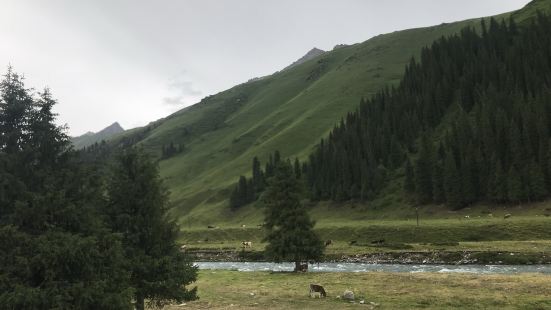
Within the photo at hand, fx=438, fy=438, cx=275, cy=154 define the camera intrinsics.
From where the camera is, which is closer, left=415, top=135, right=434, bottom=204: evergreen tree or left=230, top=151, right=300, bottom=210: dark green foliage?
left=415, top=135, right=434, bottom=204: evergreen tree

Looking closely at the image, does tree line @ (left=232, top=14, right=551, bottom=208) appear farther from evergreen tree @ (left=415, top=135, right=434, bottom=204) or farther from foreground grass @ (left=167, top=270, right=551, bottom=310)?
foreground grass @ (left=167, top=270, right=551, bottom=310)

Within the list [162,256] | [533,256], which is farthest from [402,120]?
[162,256]

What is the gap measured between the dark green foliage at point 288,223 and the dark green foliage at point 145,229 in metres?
28.9

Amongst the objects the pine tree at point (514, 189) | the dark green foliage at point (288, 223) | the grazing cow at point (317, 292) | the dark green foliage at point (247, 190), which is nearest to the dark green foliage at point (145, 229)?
the grazing cow at point (317, 292)

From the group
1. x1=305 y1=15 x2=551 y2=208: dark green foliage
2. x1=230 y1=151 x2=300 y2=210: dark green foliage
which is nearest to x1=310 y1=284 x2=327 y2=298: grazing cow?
x1=305 y1=15 x2=551 y2=208: dark green foliage

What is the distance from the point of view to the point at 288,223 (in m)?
56.2

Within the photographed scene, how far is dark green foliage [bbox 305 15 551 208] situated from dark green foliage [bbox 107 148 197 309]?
94390 millimetres

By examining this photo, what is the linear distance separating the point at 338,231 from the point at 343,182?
44164 millimetres

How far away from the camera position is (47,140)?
16984 millimetres

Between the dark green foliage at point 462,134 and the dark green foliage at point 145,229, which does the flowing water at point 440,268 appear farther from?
the dark green foliage at point 462,134

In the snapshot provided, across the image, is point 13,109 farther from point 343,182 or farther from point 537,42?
point 537,42

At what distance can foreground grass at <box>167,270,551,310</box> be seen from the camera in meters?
30.0

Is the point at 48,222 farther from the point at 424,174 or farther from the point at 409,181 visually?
the point at 409,181

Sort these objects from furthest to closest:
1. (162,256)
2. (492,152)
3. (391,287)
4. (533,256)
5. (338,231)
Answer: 1. (492,152)
2. (338,231)
3. (533,256)
4. (391,287)
5. (162,256)
